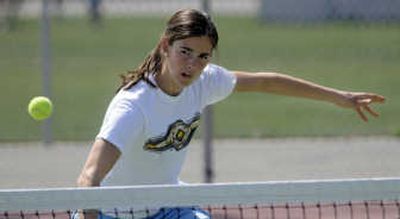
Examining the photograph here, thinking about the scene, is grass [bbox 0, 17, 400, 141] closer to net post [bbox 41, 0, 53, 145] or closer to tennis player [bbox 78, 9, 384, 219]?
net post [bbox 41, 0, 53, 145]

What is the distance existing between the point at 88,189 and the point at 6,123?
27.5 feet

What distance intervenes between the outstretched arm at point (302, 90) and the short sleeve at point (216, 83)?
2.9 inches

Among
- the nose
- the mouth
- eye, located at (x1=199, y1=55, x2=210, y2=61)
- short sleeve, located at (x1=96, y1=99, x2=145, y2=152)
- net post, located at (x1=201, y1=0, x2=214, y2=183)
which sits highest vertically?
eye, located at (x1=199, y1=55, x2=210, y2=61)

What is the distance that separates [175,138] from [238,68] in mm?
14092

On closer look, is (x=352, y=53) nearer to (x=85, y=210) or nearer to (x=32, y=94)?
(x=32, y=94)

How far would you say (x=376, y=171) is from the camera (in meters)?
8.85

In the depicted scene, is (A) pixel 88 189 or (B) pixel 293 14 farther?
(B) pixel 293 14

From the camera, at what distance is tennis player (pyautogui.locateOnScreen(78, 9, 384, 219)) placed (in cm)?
420

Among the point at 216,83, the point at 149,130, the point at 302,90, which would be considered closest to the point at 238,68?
the point at 302,90

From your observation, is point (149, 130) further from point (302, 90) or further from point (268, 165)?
point (268, 165)

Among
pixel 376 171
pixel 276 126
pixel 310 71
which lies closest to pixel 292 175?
pixel 376 171

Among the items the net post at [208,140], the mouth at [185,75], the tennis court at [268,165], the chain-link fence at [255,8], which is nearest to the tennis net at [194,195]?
the mouth at [185,75]

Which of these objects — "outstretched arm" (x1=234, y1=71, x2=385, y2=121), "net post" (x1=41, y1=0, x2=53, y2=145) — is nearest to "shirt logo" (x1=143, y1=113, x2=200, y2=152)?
"outstretched arm" (x1=234, y1=71, x2=385, y2=121)

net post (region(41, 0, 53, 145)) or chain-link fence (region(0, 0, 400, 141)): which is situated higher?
net post (region(41, 0, 53, 145))
